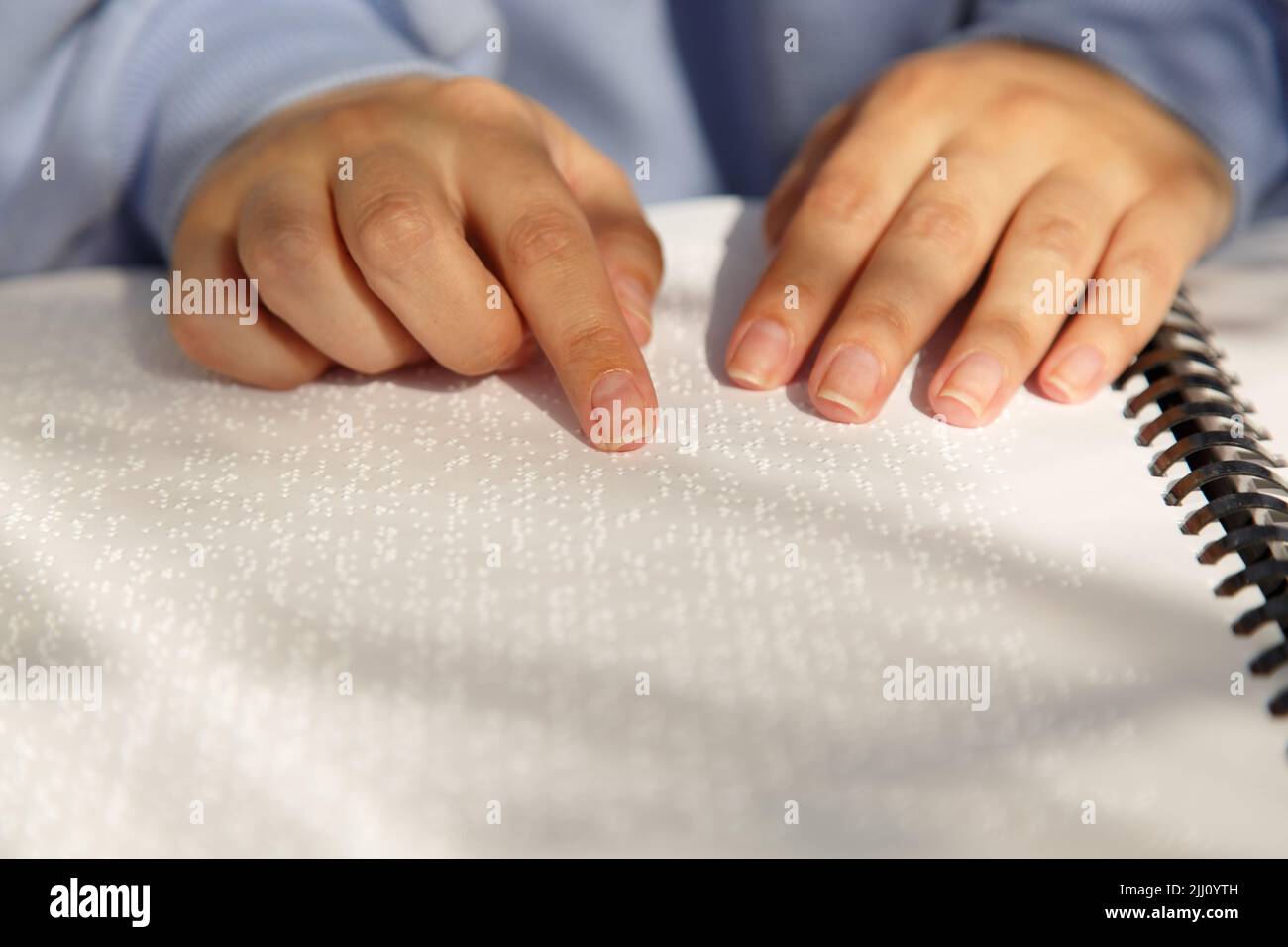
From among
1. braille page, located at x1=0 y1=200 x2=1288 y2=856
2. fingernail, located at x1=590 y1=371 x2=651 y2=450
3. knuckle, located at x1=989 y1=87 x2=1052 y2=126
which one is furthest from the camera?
knuckle, located at x1=989 y1=87 x2=1052 y2=126

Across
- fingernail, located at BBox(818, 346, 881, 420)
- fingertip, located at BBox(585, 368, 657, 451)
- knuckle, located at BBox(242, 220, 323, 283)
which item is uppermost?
knuckle, located at BBox(242, 220, 323, 283)

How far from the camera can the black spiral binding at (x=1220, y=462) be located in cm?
31

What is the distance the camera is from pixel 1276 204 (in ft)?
1.91

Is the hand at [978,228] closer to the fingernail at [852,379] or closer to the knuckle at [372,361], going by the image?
the fingernail at [852,379]

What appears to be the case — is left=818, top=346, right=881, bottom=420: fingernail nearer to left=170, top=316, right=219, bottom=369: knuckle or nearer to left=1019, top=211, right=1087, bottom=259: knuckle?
left=1019, top=211, right=1087, bottom=259: knuckle

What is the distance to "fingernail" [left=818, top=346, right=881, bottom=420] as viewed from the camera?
1.24 ft

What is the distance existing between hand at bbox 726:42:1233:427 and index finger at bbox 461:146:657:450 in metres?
0.05

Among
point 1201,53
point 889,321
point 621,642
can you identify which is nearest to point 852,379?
point 889,321

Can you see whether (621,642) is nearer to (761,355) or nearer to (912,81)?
(761,355)

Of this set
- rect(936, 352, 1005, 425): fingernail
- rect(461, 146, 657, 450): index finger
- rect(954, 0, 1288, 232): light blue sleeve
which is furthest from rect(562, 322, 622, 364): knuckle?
rect(954, 0, 1288, 232): light blue sleeve

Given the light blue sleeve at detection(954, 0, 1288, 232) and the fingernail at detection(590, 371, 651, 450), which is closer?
the fingernail at detection(590, 371, 651, 450)

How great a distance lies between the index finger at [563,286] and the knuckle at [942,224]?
0.12 meters

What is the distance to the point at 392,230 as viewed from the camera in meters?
0.39
